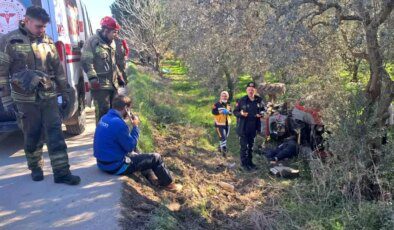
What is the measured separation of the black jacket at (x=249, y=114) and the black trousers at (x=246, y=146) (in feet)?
0.31

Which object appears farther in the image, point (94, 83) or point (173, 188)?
point (94, 83)

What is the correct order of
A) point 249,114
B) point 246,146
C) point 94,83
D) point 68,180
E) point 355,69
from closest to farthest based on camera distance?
point 68,180 → point 94,83 → point 249,114 → point 355,69 → point 246,146

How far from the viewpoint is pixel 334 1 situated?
18.3 feet

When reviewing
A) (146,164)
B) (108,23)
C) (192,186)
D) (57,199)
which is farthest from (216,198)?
(108,23)

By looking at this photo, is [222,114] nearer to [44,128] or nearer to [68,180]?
[68,180]

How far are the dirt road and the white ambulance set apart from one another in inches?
36.7

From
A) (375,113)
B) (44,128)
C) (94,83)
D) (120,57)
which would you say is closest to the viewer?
(44,128)

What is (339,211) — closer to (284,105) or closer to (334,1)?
(334,1)

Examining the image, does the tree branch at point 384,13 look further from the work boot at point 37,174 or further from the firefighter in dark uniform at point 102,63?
the work boot at point 37,174

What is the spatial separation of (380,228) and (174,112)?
858cm

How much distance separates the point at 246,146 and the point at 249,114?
2.26 feet

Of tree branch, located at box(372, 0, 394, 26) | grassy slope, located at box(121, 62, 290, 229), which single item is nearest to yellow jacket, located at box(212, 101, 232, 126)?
grassy slope, located at box(121, 62, 290, 229)

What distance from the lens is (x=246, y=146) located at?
7910 mm

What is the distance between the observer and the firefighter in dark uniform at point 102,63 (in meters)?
6.03
